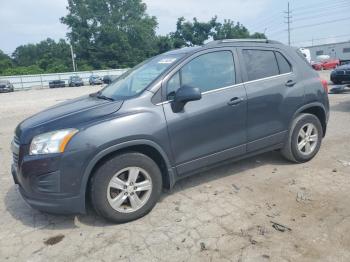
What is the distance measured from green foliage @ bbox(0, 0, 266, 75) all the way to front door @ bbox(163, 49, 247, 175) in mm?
57855

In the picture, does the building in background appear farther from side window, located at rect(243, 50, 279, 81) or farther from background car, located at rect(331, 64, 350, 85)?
side window, located at rect(243, 50, 279, 81)

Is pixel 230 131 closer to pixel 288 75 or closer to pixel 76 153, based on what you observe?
pixel 288 75

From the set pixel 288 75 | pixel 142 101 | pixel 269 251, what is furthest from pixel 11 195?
pixel 288 75

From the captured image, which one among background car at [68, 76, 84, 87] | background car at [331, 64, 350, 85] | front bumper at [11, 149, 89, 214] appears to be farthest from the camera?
background car at [68, 76, 84, 87]

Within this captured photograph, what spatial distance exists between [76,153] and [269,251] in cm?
197

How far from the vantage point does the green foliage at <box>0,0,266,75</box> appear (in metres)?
62.1

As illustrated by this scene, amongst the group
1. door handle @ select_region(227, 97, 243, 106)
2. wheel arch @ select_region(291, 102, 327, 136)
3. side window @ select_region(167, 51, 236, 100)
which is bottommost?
wheel arch @ select_region(291, 102, 327, 136)

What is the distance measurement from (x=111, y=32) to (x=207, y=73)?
215 feet

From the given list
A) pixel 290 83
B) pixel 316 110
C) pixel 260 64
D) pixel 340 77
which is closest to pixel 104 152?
pixel 260 64

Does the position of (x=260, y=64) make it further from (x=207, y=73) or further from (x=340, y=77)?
(x=340, y=77)

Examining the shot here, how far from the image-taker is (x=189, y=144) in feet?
12.6

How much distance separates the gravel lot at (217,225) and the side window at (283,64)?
4.61ft

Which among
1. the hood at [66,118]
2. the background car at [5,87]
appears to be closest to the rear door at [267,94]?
the hood at [66,118]

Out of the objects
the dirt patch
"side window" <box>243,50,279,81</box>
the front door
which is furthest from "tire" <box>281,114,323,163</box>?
the dirt patch
